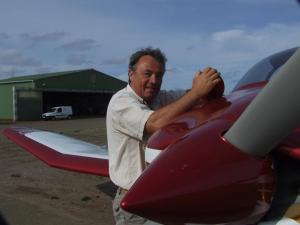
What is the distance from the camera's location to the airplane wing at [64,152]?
22.4ft

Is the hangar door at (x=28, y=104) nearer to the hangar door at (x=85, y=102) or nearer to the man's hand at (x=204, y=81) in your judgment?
the hangar door at (x=85, y=102)

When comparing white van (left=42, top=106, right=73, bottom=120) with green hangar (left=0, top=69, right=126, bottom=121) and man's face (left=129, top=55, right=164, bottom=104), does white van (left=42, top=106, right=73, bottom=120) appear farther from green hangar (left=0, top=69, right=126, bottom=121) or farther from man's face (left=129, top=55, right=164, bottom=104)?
man's face (left=129, top=55, right=164, bottom=104)

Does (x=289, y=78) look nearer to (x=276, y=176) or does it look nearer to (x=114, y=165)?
(x=276, y=176)

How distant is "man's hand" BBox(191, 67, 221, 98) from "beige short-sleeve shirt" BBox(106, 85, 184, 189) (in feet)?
1.12

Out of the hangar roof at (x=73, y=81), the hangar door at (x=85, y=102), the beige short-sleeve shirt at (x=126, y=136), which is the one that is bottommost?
the hangar door at (x=85, y=102)

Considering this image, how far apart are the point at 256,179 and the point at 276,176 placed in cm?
12

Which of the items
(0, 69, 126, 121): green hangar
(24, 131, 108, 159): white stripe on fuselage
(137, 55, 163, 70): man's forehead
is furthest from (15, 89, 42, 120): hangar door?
(137, 55, 163, 70): man's forehead

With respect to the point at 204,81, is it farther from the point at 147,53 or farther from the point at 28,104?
the point at 28,104

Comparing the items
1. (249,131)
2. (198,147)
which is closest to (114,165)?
(198,147)

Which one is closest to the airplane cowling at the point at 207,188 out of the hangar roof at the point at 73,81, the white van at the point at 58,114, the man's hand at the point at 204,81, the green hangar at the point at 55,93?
the man's hand at the point at 204,81

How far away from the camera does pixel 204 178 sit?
81.0 inches

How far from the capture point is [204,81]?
2.80 m

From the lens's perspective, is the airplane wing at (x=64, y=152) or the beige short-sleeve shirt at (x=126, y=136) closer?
the beige short-sleeve shirt at (x=126, y=136)

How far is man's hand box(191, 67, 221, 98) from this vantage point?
2803mm
